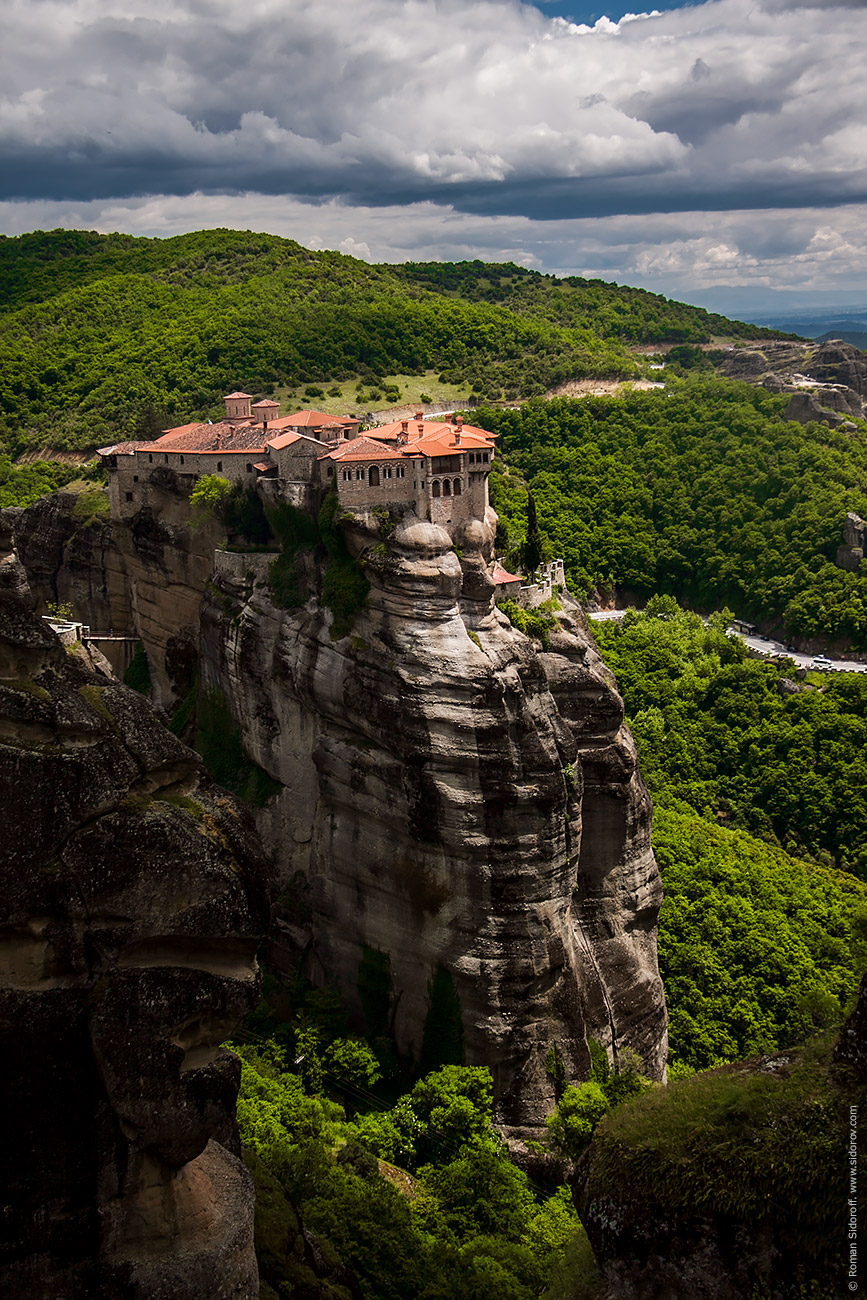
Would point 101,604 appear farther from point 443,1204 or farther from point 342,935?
point 443,1204

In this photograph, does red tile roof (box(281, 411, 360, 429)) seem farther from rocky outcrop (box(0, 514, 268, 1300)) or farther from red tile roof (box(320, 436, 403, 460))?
rocky outcrop (box(0, 514, 268, 1300))

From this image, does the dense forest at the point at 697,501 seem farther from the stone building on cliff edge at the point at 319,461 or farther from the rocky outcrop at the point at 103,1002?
the rocky outcrop at the point at 103,1002

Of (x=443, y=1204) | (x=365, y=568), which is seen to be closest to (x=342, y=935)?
(x=443, y=1204)

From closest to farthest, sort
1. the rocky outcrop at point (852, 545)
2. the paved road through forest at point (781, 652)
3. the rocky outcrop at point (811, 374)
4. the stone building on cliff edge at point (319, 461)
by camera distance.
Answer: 1. the stone building on cliff edge at point (319, 461)
2. the paved road through forest at point (781, 652)
3. the rocky outcrop at point (852, 545)
4. the rocky outcrop at point (811, 374)

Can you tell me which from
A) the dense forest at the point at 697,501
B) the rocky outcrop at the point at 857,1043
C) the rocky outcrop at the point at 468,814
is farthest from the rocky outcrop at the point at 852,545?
the rocky outcrop at the point at 857,1043

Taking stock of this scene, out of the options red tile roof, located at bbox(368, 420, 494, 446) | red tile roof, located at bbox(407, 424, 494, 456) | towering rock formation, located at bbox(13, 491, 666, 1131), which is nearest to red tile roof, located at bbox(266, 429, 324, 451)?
red tile roof, located at bbox(368, 420, 494, 446)

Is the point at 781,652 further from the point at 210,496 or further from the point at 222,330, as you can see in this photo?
the point at 222,330
